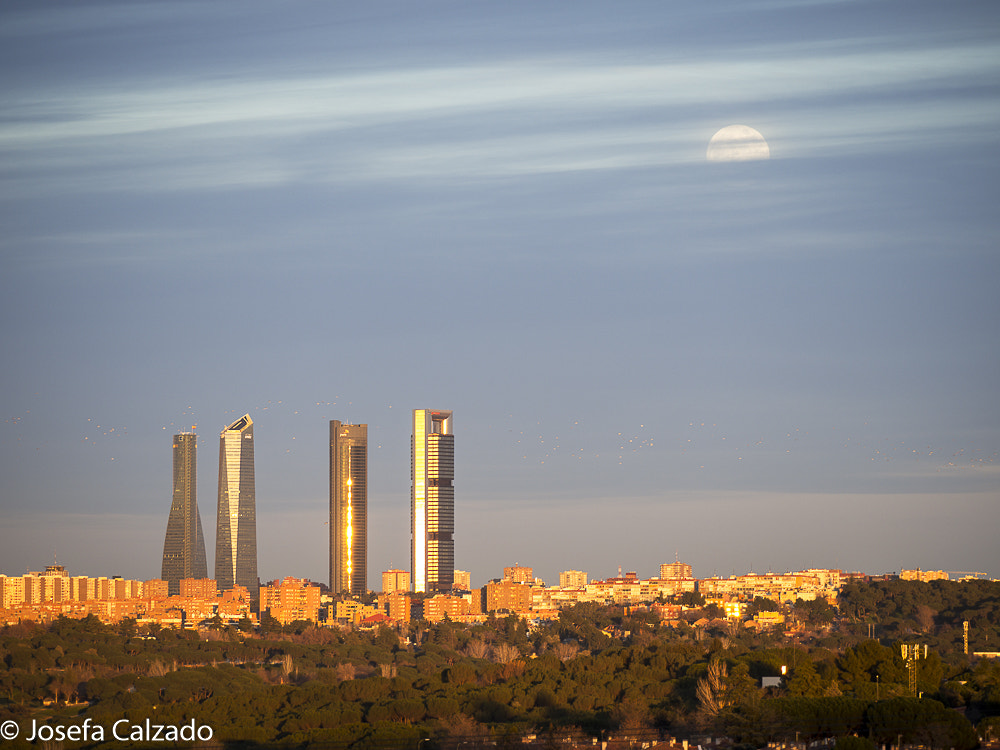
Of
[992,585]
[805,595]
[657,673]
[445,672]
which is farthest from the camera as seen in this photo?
[805,595]

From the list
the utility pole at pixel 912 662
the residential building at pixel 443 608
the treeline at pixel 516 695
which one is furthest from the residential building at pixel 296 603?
the utility pole at pixel 912 662

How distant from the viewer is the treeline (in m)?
48.4

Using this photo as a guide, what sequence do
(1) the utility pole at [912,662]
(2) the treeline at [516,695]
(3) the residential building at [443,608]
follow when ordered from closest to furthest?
1. (2) the treeline at [516,695]
2. (1) the utility pole at [912,662]
3. (3) the residential building at [443,608]

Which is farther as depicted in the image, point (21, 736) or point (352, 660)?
point (352, 660)

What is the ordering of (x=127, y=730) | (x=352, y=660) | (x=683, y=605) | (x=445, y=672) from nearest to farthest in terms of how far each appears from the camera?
(x=127, y=730)
(x=445, y=672)
(x=352, y=660)
(x=683, y=605)

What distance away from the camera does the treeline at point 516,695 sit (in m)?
48.4

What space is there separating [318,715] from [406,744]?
724 centimetres

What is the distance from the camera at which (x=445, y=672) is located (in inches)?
2857

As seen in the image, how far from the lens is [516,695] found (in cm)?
6147

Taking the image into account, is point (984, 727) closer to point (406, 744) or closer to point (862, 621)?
point (406, 744)

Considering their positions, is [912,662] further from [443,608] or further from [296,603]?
[296,603]

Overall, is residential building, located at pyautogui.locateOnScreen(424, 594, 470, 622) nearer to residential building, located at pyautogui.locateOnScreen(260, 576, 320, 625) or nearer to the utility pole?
residential building, located at pyautogui.locateOnScreen(260, 576, 320, 625)

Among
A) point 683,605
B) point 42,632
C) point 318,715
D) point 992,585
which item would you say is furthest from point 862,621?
point 318,715

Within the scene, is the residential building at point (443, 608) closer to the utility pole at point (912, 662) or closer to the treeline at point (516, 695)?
the treeline at point (516, 695)
